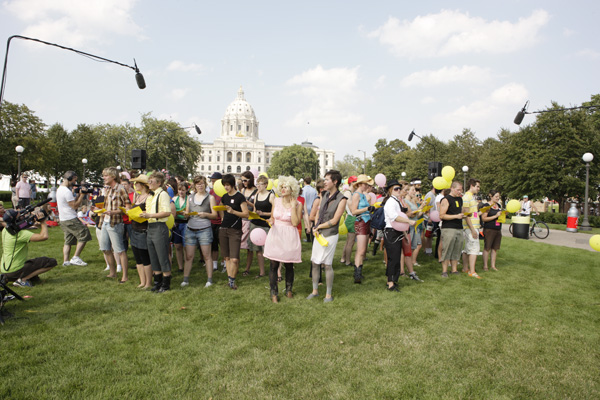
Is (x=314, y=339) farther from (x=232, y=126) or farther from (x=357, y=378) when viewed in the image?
(x=232, y=126)

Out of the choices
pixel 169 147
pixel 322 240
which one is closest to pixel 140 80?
pixel 322 240

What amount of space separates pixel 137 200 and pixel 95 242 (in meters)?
5.74

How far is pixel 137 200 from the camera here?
5.67 meters

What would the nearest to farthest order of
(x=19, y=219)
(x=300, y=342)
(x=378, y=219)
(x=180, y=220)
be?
(x=300, y=342)
(x=19, y=219)
(x=180, y=220)
(x=378, y=219)

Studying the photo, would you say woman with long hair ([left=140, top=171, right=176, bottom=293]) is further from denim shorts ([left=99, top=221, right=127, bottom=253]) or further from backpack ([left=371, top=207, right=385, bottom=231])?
backpack ([left=371, top=207, right=385, bottom=231])

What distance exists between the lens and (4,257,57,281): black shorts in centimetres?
505

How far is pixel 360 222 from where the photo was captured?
22.2 feet

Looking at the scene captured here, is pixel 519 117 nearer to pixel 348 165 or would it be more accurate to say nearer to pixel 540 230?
pixel 540 230

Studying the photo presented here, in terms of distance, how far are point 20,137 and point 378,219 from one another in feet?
130

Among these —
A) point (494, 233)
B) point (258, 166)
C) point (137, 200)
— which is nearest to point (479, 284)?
point (494, 233)

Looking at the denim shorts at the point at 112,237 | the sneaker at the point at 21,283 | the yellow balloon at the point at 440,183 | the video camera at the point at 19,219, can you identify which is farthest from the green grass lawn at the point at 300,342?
the yellow balloon at the point at 440,183

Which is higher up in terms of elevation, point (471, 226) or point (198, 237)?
point (471, 226)

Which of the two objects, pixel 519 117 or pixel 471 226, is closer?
pixel 471 226

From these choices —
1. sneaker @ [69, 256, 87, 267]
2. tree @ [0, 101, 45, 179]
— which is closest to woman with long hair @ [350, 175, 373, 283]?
sneaker @ [69, 256, 87, 267]
